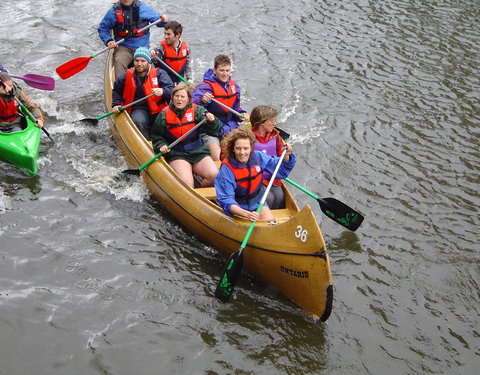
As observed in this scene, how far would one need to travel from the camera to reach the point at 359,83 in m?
9.55

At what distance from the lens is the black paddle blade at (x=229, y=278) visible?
4859mm

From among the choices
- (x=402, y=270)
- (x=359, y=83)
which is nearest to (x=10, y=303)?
(x=402, y=270)

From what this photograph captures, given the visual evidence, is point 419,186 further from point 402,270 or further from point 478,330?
point 478,330

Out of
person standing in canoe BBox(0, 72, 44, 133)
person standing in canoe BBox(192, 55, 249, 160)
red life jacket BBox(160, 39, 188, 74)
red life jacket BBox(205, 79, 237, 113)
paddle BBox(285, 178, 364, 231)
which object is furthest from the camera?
red life jacket BBox(160, 39, 188, 74)

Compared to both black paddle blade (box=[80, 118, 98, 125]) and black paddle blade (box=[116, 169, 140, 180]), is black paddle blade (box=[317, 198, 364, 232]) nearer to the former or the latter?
black paddle blade (box=[116, 169, 140, 180])

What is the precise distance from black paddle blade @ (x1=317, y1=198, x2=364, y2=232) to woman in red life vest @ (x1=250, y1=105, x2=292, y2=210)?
48 centimetres

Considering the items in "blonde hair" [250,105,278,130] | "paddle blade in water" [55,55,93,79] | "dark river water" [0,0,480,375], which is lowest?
"dark river water" [0,0,480,375]

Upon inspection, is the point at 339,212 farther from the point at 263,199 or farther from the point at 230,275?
the point at 230,275

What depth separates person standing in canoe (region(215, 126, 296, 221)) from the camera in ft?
16.7

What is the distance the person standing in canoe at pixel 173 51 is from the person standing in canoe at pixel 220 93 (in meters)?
1.15

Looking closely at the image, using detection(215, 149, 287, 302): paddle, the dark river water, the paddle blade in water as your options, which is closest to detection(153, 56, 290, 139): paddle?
the dark river water

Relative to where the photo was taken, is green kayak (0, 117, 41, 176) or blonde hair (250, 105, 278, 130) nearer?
blonde hair (250, 105, 278, 130)

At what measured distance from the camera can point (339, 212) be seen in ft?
19.4

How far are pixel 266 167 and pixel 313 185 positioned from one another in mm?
1549
